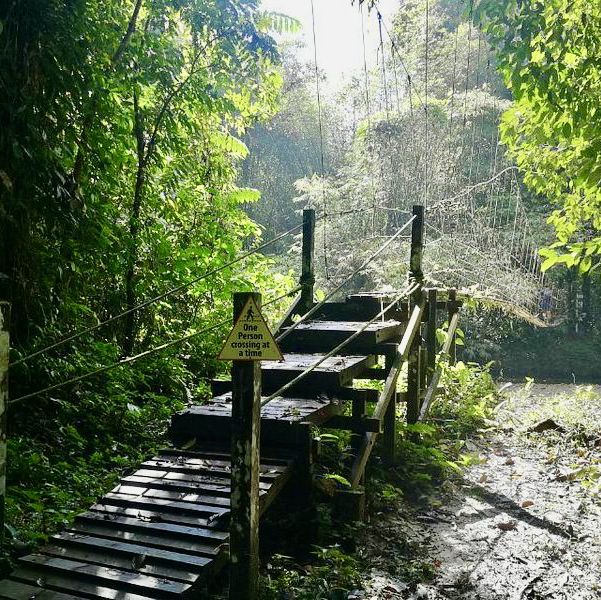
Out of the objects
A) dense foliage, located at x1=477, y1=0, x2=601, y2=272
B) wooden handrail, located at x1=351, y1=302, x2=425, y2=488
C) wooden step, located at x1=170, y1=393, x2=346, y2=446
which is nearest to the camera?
wooden step, located at x1=170, y1=393, x2=346, y2=446

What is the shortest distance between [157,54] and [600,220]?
5.23 metres

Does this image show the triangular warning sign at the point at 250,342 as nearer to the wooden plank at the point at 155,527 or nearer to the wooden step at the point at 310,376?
the wooden plank at the point at 155,527

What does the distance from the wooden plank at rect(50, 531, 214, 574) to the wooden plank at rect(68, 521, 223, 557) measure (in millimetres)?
27

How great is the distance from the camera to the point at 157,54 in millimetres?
7324

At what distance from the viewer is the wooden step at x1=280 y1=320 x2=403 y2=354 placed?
6746 mm

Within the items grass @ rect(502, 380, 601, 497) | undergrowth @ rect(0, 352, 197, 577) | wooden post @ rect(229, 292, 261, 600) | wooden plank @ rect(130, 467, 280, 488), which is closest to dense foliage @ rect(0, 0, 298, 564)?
undergrowth @ rect(0, 352, 197, 577)

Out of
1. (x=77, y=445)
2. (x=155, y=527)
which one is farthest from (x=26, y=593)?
(x=77, y=445)

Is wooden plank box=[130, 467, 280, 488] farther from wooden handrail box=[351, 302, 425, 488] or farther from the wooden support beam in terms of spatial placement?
the wooden support beam

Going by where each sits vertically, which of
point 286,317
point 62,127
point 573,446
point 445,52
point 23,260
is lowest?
point 573,446

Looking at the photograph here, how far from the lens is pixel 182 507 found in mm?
4152

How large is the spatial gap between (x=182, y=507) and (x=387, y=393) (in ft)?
9.90

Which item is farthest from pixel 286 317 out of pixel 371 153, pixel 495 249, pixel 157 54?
pixel 371 153

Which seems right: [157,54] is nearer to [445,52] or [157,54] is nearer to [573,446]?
[573,446]

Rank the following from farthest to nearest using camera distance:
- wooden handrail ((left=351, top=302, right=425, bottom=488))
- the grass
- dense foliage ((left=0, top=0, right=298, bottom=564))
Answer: the grass < wooden handrail ((left=351, top=302, right=425, bottom=488)) < dense foliage ((left=0, top=0, right=298, bottom=564))
